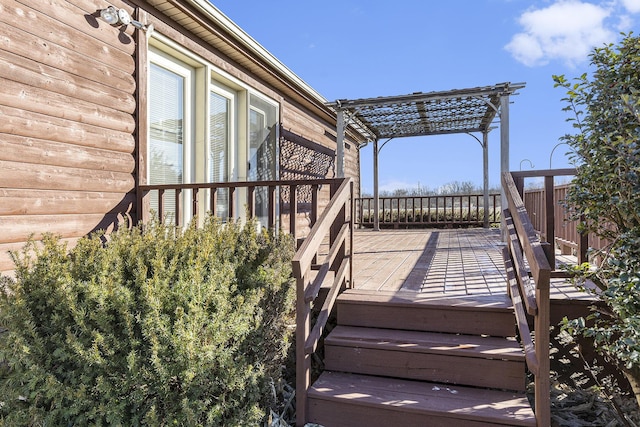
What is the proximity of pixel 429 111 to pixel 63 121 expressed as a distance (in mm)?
5861

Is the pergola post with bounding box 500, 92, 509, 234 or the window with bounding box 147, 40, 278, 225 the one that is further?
the pergola post with bounding box 500, 92, 509, 234

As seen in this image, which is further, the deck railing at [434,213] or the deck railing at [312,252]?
the deck railing at [434,213]

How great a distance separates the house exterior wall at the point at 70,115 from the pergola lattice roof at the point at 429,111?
128 inches

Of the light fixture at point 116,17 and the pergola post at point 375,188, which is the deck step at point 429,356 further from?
the pergola post at point 375,188

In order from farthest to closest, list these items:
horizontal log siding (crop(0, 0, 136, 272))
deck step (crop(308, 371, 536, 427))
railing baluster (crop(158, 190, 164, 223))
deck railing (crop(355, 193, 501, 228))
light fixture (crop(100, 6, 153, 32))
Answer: deck railing (crop(355, 193, 501, 228)) < railing baluster (crop(158, 190, 164, 223)) < light fixture (crop(100, 6, 153, 32)) < horizontal log siding (crop(0, 0, 136, 272)) < deck step (crop(308, 371, 536, 427))

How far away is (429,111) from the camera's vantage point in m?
7.08

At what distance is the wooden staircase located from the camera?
199 centimetres

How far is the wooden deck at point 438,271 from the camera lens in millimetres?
2777

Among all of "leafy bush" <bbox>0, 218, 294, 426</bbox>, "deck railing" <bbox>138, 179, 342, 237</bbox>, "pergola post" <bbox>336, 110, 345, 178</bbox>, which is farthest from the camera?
"pergola post" <bbox>336, 110, 345, 178</bbox>

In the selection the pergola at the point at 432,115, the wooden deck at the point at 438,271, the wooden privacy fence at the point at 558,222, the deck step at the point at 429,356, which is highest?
the pergola at the point at 432,115

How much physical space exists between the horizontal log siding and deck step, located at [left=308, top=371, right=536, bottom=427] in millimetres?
2234

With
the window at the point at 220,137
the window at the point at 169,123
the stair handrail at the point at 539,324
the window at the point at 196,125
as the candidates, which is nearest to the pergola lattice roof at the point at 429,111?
the window at the point at 196,125

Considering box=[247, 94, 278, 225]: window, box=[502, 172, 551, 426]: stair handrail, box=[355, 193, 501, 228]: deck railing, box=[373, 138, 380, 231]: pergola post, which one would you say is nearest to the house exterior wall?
box=[247, 94, 278, 225]: window

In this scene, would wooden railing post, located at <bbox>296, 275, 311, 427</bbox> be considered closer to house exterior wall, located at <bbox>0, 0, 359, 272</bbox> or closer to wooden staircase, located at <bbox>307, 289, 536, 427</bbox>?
wooden staircase, located at <bbox>307, 289, 536, 427</bbox>
